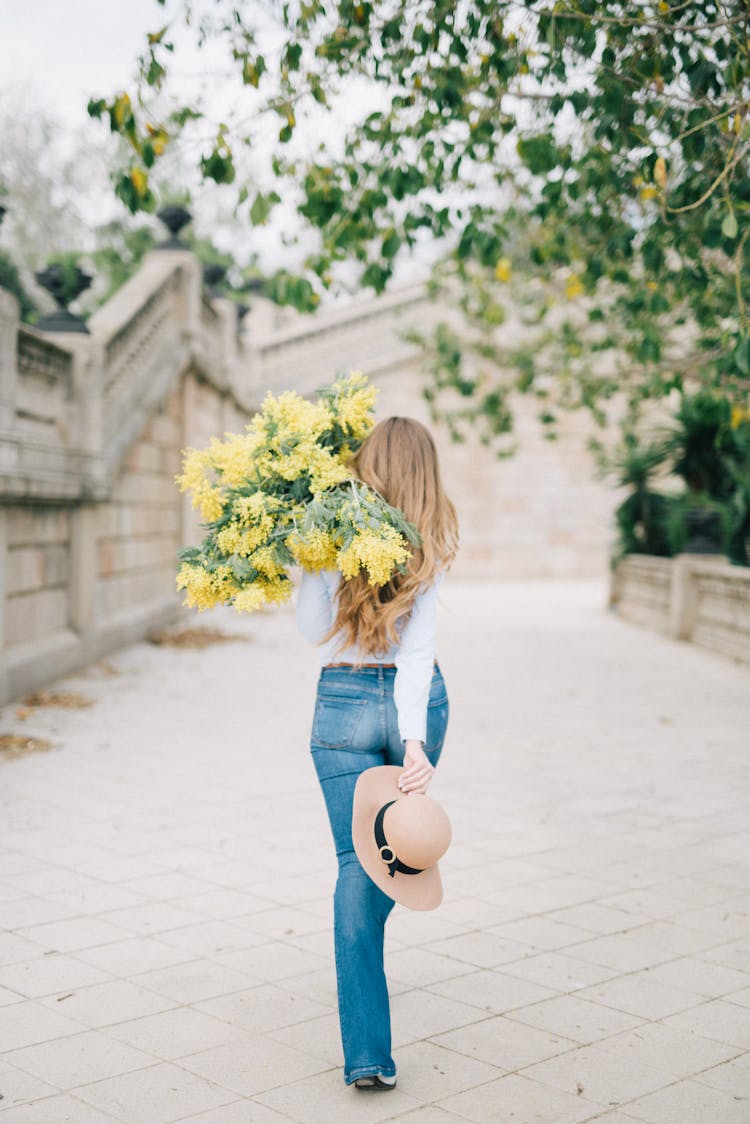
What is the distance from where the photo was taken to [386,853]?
11.7 ft

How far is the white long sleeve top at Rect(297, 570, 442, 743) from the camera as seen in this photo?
3672 mm

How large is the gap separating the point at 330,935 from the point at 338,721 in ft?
5.21

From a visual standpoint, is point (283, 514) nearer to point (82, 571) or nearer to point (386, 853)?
point (386, 853)

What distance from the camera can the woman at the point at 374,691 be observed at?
361cm

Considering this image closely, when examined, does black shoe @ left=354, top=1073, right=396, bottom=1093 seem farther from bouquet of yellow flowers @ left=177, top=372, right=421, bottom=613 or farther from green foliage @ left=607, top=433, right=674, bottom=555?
green foliage @ left=607, top=433, right=674, bottom=555

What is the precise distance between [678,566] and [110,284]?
529 inches

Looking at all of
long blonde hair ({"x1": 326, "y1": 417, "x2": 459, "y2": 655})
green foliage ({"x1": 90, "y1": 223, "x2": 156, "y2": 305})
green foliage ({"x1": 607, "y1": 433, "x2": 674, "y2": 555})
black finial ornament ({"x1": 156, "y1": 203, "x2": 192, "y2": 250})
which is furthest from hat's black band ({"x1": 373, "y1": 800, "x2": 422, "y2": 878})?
green foliage ({"x1": 90, "y1": 223, "x2": 156, "y2": 305})

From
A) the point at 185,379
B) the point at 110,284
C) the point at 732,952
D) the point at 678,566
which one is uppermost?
the point at 110,284

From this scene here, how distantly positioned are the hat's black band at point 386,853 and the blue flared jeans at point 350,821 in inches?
5.0

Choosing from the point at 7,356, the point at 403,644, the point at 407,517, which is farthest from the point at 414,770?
the point at 7,356

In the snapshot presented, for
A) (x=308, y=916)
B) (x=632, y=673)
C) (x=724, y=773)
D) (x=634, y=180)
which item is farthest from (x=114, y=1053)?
(x=632, y=673)

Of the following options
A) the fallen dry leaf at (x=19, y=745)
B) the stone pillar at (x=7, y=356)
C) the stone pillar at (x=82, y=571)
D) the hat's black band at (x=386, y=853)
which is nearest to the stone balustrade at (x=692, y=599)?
the stone pillar at (x=82, y=571)

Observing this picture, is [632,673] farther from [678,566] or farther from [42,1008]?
[42,1008]

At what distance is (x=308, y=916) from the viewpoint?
518 centimetres
